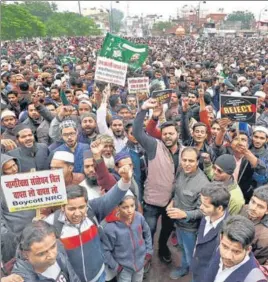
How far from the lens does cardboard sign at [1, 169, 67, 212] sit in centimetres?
256

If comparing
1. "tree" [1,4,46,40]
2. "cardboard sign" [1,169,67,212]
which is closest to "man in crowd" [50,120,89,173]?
"cardboard sign" [1,169,67,212]

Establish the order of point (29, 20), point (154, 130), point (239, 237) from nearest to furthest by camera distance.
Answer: point (239, 237) < point (154, 130) < point (29, 20)

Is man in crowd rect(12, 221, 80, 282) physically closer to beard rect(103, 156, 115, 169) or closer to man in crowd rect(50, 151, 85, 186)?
man in crowd rect(50, 151, 85, 186)

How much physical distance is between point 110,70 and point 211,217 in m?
3.70

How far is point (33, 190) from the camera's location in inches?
103

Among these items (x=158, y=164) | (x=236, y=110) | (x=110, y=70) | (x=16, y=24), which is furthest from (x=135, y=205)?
(x=16, y=24)

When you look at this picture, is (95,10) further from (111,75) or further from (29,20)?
(111,75)

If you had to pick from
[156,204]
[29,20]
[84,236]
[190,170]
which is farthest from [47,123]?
[29,20]

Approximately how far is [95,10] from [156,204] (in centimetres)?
15332

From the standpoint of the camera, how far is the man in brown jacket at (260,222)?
277cm

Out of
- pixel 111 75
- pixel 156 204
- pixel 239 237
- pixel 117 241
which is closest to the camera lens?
pixel 239 237

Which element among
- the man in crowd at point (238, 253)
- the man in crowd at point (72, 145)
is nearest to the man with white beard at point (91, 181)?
the man in crowd at point (72, 145)

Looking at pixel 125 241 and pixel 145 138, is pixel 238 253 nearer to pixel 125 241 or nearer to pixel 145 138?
pixel 125 241

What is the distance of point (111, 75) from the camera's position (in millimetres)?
6082
